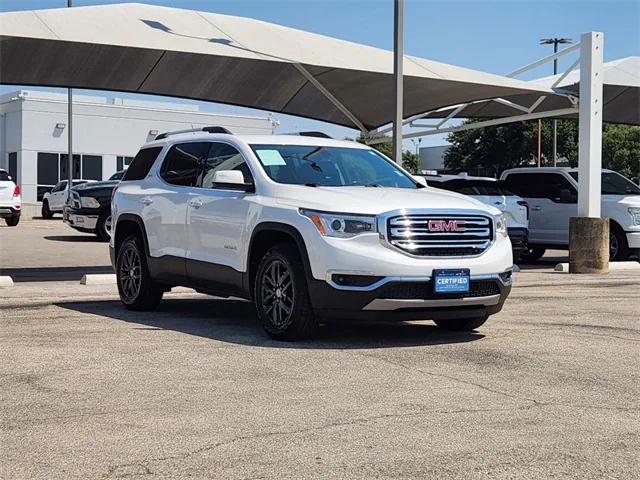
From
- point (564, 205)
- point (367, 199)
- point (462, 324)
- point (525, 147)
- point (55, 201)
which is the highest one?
point (525, 147)

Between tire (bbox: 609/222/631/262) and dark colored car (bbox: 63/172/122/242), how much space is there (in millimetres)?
10998

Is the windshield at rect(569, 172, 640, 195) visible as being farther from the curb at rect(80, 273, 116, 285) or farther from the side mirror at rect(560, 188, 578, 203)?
the curb at rect(80, 273, 116, 285)

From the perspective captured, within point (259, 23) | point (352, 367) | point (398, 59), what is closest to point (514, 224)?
point (398, 59)

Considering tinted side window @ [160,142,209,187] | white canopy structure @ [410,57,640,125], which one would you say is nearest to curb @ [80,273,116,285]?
tinted side window @ [160,142,209,187]

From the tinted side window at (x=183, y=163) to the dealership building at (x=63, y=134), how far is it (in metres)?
45.6

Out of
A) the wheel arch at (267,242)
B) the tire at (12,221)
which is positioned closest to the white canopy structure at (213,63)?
the wheel arch at (267,242)

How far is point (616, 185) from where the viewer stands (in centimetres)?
2019

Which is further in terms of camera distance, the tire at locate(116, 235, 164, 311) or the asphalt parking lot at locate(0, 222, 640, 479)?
the tire at locate(116, 235, 164, 311)

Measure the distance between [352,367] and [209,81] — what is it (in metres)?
10.9

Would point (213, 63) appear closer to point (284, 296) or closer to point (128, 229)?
point (128, 229)

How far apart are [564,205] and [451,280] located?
12.1m

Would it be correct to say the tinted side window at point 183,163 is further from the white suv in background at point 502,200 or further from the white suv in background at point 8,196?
the white suv in background at point 8,196

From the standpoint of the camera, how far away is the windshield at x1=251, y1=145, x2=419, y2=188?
9484 mm

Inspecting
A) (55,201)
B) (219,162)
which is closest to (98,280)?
(219,162)
